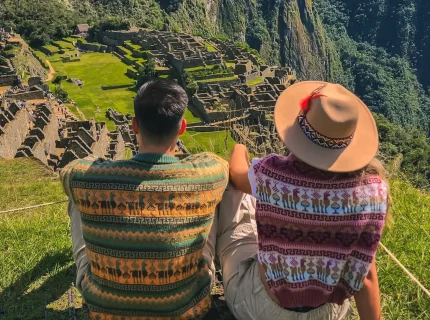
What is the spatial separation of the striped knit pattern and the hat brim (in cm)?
45

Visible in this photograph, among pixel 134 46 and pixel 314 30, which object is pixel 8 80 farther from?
pixel 314 30

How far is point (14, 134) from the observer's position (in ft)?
45.0

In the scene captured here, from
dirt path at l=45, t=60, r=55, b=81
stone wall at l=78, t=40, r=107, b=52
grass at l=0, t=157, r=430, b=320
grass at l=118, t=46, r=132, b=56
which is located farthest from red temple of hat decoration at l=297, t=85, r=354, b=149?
stone wall at l=78, t=40, r=107, b=52

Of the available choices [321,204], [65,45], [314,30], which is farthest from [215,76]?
[314,30]

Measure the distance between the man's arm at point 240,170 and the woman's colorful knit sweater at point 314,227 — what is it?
0.76 ft

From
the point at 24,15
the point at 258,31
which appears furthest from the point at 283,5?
the point at 24,15

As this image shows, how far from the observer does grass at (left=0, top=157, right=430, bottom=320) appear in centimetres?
283

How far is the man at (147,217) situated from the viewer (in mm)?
2117

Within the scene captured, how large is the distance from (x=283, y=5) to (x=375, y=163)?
109 meters

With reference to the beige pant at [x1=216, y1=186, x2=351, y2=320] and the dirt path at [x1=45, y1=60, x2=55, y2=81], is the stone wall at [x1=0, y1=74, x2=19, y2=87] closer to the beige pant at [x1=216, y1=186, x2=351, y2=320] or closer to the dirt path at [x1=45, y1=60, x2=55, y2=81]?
the dirt path at [x1=45, y1=60, x2=55, y2=81]

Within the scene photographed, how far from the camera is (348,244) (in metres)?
2.04

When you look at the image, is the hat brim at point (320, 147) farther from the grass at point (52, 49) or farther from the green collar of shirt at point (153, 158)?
the grass at point (52, 49)

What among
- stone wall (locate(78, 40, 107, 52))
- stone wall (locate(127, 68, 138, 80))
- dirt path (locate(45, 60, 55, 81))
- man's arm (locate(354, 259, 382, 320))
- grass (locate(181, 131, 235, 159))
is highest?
man's arm (locate(354, 259, 382, 320))

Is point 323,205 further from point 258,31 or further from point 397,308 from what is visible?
point 258,31
